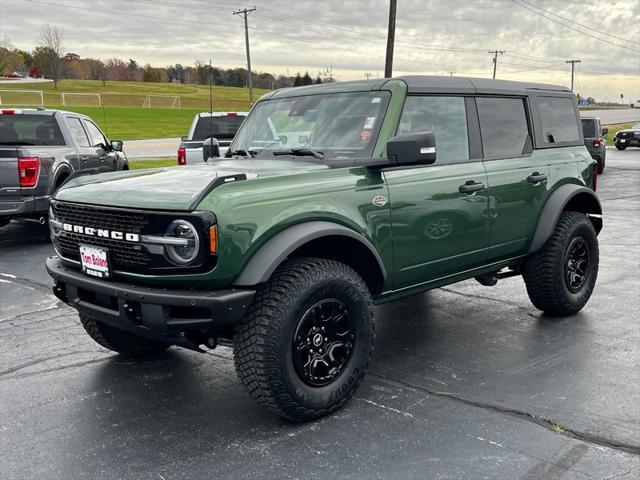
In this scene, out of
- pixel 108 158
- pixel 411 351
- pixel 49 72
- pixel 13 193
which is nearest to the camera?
pixel 411 351

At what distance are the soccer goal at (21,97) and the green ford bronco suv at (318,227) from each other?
51.3 metres

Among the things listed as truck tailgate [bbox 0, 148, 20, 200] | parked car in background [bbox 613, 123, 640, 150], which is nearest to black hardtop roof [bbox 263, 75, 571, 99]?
truck tailgate [bbox 0, 148, 20, 200]

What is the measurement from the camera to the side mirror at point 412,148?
12.8ft

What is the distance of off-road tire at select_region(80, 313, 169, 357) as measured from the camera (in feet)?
14.9

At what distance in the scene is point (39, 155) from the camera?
28.5 feet

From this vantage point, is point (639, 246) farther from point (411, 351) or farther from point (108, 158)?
point (108, 158)

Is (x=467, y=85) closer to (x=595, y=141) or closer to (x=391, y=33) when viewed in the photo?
(x=595, y=141)

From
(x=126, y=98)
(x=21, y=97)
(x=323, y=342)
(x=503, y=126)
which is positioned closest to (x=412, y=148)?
(x=323, y=342)

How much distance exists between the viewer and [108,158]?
11039 mm

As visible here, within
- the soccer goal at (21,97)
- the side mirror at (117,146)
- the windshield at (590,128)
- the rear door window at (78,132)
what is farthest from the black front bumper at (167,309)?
the soccer goal at (21,97)

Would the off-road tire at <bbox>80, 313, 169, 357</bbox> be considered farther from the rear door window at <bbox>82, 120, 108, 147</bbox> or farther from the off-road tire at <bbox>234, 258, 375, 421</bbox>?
the rear door window at <bbox>82, 120, 108, 147</bbox>

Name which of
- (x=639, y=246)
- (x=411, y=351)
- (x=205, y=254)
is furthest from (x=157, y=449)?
(x=639, y=246)

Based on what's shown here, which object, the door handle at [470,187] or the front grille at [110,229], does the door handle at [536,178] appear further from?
the front grille at [110,229]

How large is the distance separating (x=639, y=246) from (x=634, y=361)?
4.87m
